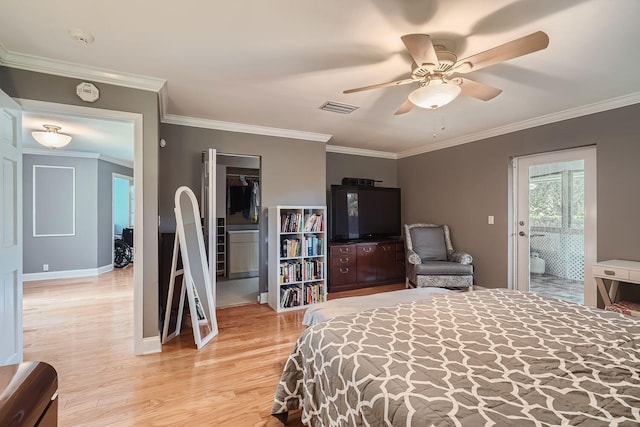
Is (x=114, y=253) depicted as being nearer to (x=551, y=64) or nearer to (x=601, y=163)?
(x=551, y=64)

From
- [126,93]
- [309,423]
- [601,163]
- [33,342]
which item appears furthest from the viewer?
[601,163]

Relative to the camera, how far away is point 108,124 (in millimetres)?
3734

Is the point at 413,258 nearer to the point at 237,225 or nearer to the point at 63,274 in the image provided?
the point at 237,225

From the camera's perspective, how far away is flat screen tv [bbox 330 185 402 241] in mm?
4715

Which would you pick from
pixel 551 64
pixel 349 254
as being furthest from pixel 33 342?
pixel 551 64

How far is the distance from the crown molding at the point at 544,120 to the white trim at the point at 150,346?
15.2 feet

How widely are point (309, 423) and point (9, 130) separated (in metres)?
2.81

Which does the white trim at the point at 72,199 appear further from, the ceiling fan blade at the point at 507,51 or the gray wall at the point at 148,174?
the ceiling fan blade at the point at 507,51

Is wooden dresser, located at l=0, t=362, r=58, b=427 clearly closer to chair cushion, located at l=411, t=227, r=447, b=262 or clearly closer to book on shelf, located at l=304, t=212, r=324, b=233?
book on shelf, located at l=304, t=212, r=324, b=233

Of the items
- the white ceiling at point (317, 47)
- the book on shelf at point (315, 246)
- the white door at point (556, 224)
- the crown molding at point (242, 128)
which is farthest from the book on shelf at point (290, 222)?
the white door at point (556, 224)

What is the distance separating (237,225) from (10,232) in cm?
387

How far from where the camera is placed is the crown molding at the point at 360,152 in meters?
5.09

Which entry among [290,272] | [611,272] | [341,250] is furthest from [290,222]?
[611,272]

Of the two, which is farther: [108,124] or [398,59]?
[108,124]
